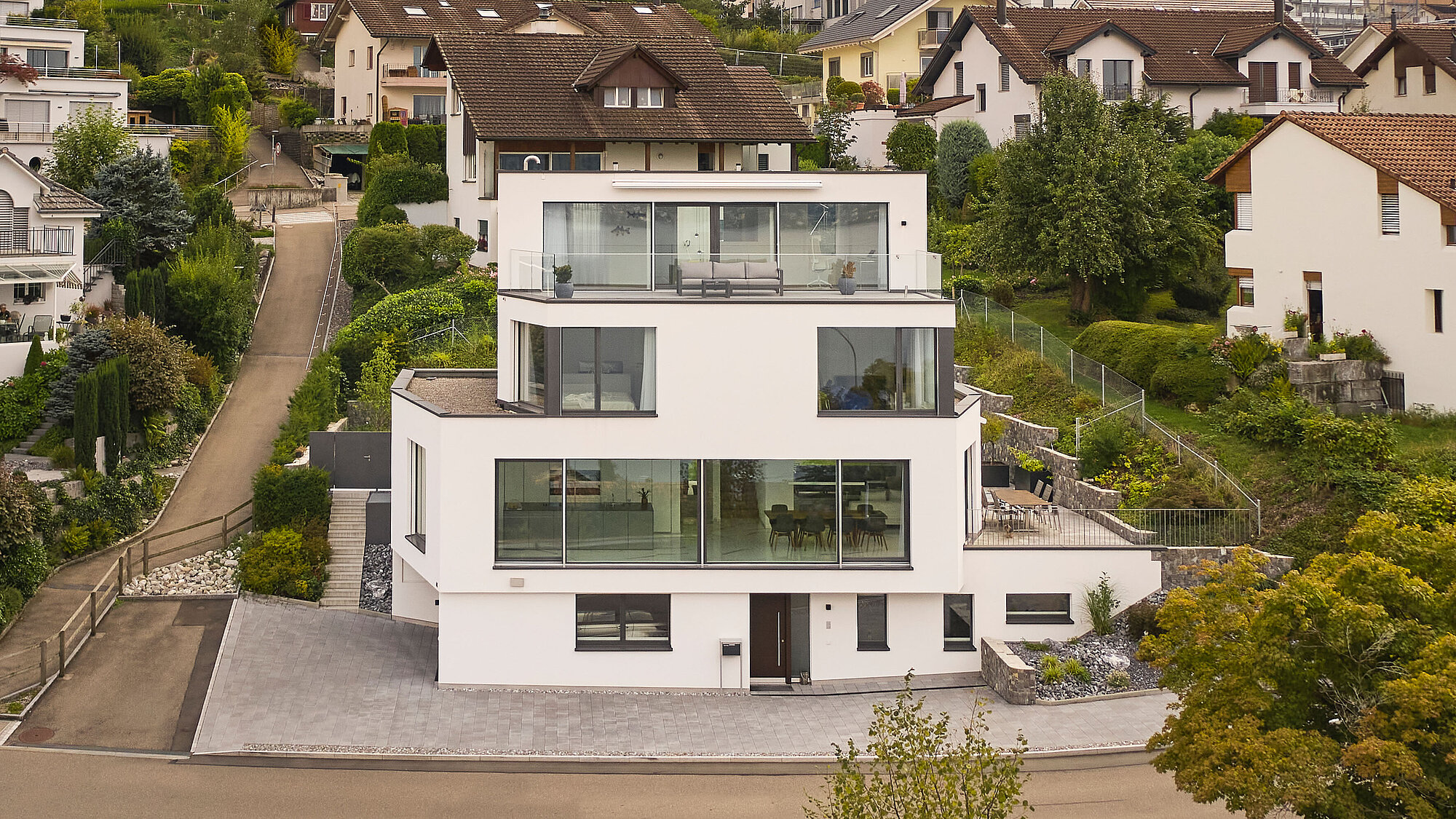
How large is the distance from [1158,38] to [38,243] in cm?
4318

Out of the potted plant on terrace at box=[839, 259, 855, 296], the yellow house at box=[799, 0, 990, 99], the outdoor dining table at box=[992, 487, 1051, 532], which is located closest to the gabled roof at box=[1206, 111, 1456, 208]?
the outdoor dining table at box=[992, 487, 1051, 532]

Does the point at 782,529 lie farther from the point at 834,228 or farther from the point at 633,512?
the point at 834,228

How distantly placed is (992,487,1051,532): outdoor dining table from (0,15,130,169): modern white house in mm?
38113

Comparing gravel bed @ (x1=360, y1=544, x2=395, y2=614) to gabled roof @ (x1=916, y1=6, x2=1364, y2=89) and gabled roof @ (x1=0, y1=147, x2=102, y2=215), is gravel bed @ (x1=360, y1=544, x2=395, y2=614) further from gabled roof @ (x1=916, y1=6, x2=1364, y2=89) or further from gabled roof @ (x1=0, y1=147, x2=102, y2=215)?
gabled roof @ (x1=916, y1=6, x2=1364, y2=89)

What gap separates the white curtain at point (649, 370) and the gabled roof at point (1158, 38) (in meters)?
35.2

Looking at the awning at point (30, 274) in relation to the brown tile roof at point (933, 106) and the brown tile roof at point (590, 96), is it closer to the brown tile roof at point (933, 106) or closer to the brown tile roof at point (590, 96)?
the brown tile roof at point (590, 96)

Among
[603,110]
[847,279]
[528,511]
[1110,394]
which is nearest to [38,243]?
[603,110]

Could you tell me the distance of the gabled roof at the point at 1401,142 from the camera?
3319 cm

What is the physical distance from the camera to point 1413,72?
54.9m

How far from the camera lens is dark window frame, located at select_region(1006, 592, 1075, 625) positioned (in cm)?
2744

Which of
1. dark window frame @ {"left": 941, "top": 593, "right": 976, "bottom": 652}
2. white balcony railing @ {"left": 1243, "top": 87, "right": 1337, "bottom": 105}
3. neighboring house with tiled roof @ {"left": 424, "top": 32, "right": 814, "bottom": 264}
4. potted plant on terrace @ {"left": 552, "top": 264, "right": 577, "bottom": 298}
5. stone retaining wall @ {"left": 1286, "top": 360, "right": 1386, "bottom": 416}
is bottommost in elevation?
dark window frame @ {"left": 941, "top": 593, "right": 976, "bottom": 652}

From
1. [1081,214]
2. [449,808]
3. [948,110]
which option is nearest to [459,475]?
[449,808]

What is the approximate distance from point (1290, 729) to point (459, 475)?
1485 cm

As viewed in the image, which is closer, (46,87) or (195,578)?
(195,578)
